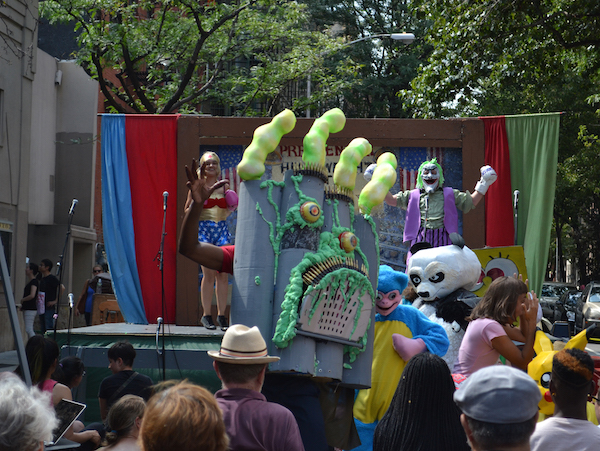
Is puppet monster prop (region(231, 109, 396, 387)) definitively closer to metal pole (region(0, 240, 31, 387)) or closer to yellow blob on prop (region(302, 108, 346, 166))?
yellow blob on prop (region(302, 108, 346, 166))

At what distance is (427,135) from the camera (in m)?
9.07

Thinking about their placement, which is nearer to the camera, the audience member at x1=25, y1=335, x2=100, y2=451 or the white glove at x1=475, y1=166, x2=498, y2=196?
the audience member at x1=25, y1=335, x2=100, y2=451

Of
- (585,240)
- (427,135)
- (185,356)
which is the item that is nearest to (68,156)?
(427,135)

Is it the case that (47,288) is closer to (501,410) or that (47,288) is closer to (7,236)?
(7,236)

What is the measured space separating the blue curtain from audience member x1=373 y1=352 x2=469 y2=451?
611cm

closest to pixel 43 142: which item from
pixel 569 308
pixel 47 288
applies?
pixel 47 288

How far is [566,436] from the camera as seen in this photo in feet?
9.66

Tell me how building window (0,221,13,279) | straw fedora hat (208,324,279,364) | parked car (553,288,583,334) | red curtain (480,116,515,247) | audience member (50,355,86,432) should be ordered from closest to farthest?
straw fedora hat (208,324,279,364), audience member (50,355,86,432), red curtain (480,116,515,247), building window (0,221,13,279), parked car (553,288,583,334)

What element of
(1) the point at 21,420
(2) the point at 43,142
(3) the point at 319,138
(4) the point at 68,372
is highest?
(2) the point at 43,142

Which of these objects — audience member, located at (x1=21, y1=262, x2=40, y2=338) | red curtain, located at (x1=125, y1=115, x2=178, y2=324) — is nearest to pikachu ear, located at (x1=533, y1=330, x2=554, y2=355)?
red curtain, located at (x1=125, y1=115, x2=178, y2=324)

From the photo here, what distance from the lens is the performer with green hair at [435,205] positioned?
306 inches

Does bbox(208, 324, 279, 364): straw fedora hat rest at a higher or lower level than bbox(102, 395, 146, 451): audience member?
higher

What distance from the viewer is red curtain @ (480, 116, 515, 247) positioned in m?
9.10

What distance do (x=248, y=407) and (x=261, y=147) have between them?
1.87m
